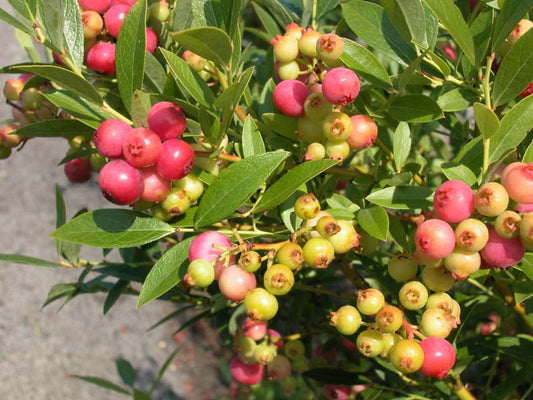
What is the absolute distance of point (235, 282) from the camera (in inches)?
29.3

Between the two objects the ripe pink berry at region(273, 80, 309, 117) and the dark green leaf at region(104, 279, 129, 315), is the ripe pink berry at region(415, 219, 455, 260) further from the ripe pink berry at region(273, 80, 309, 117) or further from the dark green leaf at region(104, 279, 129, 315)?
the dark green leaf at region(104, 279, 129, 315)

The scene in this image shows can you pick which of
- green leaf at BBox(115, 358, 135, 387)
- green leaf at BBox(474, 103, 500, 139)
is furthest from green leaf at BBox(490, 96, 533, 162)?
green leaf at BBox(115, 358, 135, 387)

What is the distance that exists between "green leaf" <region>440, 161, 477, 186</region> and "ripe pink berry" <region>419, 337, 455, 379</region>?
217mm

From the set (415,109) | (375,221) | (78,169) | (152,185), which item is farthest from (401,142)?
(78,169)

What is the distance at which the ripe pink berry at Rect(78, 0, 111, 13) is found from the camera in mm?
896

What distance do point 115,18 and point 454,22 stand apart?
0.48m

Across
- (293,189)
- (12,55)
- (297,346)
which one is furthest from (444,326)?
(12,55)

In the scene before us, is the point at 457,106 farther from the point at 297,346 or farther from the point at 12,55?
the point at 12,55

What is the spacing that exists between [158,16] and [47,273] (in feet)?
12.4

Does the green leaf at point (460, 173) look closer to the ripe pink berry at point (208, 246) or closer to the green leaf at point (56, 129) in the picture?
the ripe pink berry at point (208, 246)

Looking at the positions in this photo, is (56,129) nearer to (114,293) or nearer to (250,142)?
(250,142)

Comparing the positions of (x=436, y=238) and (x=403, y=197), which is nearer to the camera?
(x=436, y=238)

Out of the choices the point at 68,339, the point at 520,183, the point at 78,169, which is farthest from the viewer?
the point at 68,339

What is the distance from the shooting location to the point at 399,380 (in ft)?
3.88
